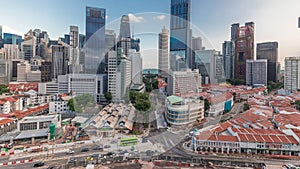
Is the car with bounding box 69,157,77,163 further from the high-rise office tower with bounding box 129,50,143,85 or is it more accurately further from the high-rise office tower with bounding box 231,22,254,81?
the high-rise office tower with bounding box 231,22,254,81

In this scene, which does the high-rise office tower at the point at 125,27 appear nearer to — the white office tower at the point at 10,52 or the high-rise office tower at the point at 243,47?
the high-rise office tower at the point at 243,47

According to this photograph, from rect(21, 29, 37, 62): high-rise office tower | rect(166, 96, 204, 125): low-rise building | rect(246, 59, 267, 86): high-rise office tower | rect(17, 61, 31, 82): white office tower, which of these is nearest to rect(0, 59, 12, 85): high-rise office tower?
rect(17, 61, 31, 82): white office tower

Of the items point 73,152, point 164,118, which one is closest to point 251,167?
point 164,118

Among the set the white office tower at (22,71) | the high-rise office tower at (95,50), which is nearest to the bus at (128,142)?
the high-rise office tower at (95,50)

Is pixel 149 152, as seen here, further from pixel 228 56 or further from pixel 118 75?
pixel 228 56

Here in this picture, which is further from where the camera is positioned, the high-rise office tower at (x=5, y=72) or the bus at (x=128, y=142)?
the high-rise office tower at (x=5, y=72)
